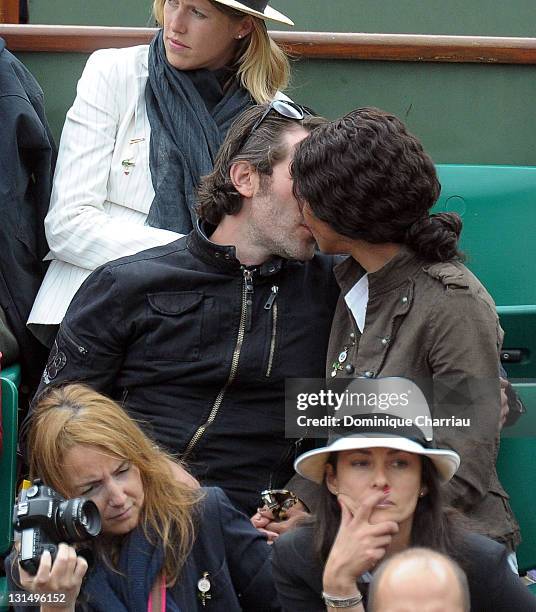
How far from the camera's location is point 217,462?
281cm

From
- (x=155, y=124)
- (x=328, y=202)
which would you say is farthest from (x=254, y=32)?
(x=328, y=202)

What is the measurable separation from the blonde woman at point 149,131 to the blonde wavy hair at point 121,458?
66cm

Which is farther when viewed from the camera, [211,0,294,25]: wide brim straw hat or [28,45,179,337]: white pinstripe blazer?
[211,0,294,25]: wide brim straw hat

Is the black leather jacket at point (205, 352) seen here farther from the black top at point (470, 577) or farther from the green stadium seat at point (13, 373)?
the black top at point (470, 577)

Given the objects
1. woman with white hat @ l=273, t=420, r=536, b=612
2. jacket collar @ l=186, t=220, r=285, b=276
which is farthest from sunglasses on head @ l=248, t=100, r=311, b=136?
woman with white hat @ l=273, t=420, r=536, b=612

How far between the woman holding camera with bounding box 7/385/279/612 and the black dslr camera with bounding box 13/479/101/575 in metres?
0.15

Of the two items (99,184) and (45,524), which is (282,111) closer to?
(99,184)

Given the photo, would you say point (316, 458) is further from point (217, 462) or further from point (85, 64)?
point (85, 64)

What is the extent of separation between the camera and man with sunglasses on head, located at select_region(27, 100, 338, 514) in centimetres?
282

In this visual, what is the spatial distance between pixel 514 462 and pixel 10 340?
120 cm

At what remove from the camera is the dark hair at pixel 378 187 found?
2545 mm

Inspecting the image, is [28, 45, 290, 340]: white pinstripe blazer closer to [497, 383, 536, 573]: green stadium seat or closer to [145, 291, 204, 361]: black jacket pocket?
[145, 291, 204, 361]: black jacket pocket

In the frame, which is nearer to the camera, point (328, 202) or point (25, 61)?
point (328, 202)

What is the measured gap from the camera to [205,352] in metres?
2.85
